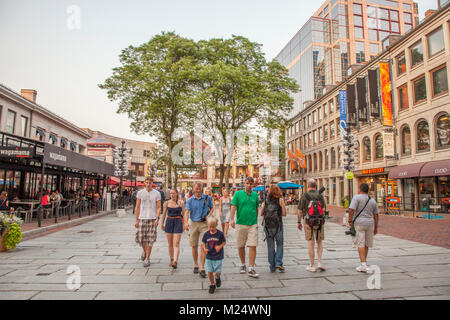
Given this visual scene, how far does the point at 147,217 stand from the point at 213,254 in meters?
2.42

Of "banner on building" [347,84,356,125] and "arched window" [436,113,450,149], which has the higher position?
"banner on building" [347,84,356,125]

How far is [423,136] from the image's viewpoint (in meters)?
22.3

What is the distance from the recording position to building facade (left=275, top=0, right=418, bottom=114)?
2470 inches

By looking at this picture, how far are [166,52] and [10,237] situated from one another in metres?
21.5

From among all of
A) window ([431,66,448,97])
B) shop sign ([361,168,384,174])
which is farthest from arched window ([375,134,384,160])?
window ([431,66,448,97])

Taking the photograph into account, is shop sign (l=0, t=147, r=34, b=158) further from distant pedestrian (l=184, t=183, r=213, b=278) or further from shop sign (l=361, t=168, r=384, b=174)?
shop sign (l=361, t=168, r=384, b=174)

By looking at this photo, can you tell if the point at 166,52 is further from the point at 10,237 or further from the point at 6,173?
the point at 10,237

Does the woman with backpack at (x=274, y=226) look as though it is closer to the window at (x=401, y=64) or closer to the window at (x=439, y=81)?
the window at (x=439, y=81)

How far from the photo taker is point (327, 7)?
70938mm

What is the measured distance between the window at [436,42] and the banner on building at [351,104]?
329 inches

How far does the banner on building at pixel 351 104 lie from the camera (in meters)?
29.7

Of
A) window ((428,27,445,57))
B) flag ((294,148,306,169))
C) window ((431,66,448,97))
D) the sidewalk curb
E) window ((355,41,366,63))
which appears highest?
window ((355,41,366,63))

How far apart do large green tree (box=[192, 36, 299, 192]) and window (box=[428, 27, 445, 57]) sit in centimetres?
1046
